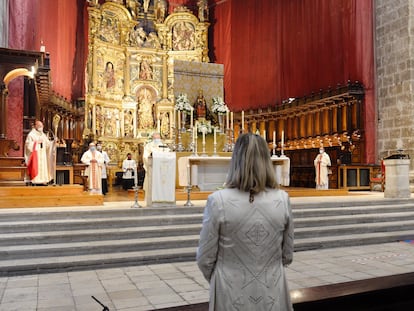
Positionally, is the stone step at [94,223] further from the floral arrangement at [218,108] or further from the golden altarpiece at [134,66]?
the golden altarpiece at [134,66]

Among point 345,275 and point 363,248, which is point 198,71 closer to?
point 363,248

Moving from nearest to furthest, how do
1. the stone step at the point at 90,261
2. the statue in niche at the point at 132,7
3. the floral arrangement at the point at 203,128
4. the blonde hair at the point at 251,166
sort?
the blonde hair at the point at 251,166 < the stone step at the point at 90,261 < the floral arrangement at the point at 203,128 < the statue in niche at the point at 132,7

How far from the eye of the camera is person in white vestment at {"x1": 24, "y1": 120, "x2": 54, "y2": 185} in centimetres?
883

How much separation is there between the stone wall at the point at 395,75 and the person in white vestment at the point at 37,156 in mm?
9869

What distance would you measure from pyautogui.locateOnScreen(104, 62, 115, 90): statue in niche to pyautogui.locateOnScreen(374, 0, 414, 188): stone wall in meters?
10.2

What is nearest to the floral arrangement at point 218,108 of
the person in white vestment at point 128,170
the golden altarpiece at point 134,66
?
the person in white vestment at point 128,170

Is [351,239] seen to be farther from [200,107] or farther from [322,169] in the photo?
[200,107]

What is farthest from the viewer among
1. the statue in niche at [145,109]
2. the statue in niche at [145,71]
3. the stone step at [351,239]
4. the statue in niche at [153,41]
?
the statue in niche at [153,41]

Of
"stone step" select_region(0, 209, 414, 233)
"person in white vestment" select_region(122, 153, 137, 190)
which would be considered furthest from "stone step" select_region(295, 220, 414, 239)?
"person in white vestment" select_region(122, 153, 137, 190)

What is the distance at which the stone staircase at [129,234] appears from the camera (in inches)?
217

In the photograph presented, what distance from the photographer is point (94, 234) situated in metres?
6.11

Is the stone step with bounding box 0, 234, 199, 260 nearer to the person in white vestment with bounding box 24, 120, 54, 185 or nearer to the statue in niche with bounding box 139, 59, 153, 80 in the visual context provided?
the person in white vestment with bounding box 24, 120, 54, 185

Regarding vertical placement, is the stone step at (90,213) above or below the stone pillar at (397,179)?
below

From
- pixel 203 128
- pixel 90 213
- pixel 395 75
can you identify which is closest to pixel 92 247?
pixel 90 213
